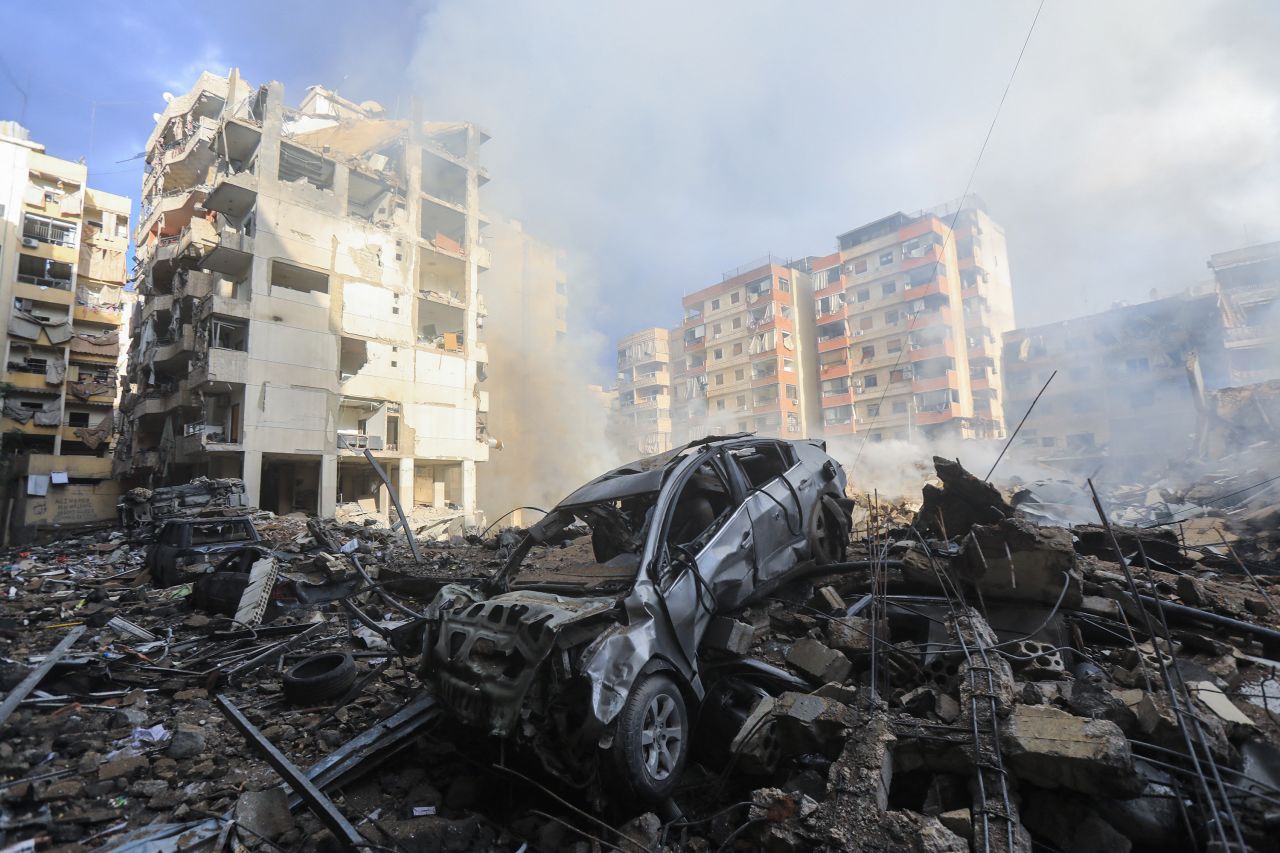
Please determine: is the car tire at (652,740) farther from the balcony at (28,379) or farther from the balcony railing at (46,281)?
the balcony railing at (46,281)

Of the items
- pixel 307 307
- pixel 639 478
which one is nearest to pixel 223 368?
pixel 307 307

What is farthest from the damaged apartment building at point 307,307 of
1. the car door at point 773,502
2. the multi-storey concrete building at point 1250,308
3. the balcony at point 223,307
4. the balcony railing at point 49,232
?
the multi-storey concrete building at point 1250,308

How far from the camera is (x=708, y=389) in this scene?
5078 cm

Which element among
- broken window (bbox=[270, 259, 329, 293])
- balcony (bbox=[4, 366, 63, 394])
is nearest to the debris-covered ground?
broken window (bbox=[270, 259, 329, 293])

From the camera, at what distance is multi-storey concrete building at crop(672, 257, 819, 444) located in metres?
46.2

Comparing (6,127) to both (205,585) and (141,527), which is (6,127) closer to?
(141,527)

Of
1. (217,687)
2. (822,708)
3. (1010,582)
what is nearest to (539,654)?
(822,708)

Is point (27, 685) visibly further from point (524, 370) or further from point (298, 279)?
point (524, 370)

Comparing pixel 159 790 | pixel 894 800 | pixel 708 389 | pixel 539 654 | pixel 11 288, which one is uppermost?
pixel 11 288

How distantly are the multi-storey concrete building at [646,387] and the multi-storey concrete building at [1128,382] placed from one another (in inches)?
1244

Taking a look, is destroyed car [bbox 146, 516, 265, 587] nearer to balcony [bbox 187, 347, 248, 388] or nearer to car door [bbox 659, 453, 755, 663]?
car door [bbox 659, 453, 755, 663]

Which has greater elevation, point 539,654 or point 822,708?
point 539,654

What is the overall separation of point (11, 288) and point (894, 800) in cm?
5104

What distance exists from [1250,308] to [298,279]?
4823 centimetres
